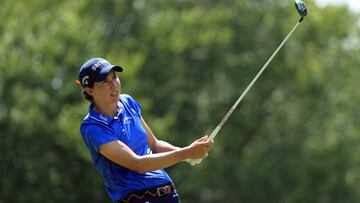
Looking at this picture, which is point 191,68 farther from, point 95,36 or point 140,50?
point 95,36

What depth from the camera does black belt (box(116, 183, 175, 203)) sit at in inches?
267

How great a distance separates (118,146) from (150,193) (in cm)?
48

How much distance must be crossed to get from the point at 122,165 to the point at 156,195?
40cm

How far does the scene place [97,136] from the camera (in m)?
6.68

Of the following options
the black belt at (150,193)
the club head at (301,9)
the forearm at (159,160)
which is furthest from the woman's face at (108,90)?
the club head at (301,9)

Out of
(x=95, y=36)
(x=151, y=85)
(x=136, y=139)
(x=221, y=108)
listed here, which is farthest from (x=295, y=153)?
(x=136, y=139)

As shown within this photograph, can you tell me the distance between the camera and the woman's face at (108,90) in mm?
6738

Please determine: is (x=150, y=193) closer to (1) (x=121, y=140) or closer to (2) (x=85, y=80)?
(1) (x=121, y=140)

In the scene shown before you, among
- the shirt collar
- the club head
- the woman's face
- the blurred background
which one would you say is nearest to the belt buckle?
the shirt collar

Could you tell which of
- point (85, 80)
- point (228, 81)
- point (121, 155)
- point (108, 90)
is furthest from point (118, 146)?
point (228, 81)

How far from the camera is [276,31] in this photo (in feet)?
132

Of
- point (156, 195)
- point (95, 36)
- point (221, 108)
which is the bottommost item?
point (221, 108)

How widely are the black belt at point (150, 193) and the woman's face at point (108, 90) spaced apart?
725 mm

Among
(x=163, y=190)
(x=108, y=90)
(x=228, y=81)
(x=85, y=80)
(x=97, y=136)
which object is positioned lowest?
(x=228, y=81)
